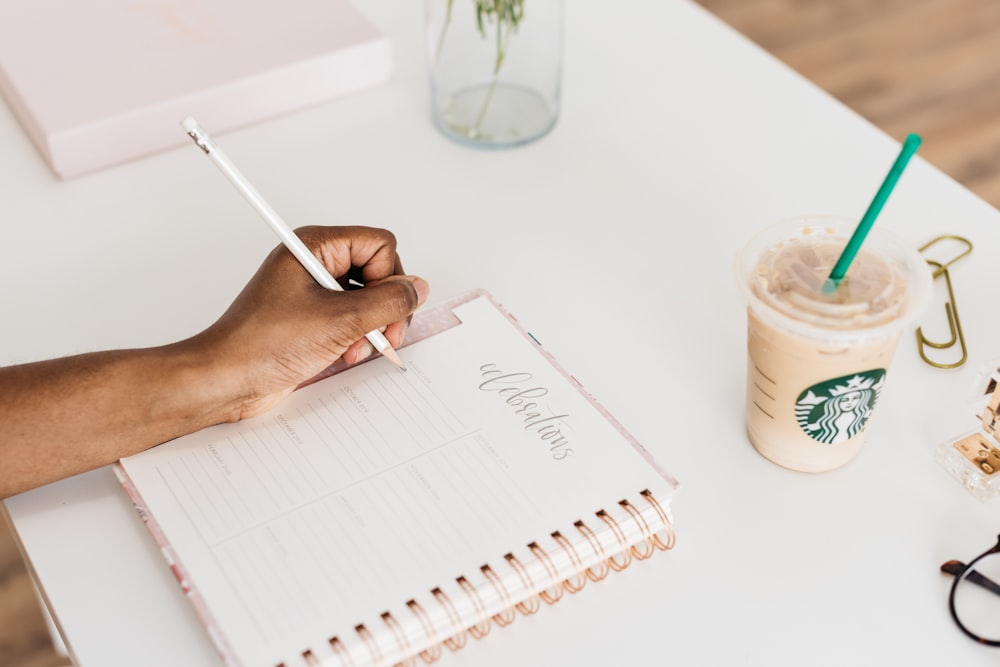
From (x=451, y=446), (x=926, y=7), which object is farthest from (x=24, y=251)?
(x=926, y=7)

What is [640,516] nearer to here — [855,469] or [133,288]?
[855,469]

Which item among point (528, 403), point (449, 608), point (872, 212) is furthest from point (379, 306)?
point (872, 212)

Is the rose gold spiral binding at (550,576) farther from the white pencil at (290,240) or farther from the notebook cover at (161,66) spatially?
the notebook cover at (161,66)

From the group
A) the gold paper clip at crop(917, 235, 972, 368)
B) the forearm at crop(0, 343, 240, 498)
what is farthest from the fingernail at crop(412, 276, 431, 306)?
the gold paper clip at crop(917, 235, 972, 368)

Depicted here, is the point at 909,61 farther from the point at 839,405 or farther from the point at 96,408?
the point at 96,408

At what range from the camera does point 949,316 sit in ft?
2.79

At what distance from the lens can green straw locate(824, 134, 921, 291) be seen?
62 cm

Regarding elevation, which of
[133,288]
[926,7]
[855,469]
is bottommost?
[926,7]

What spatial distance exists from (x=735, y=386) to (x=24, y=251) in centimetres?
61

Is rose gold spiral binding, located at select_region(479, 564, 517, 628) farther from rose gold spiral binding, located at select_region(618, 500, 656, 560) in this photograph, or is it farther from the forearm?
the forearm

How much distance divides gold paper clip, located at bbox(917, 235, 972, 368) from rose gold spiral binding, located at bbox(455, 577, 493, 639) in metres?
0.40

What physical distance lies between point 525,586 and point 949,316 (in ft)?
1.40

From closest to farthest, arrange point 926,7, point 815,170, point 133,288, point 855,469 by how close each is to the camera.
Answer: point 855,469 < point 133,288 < point 815,170 < point 926,7

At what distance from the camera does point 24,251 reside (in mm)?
936
